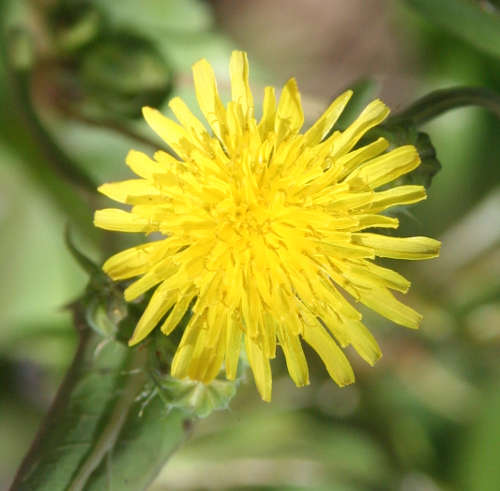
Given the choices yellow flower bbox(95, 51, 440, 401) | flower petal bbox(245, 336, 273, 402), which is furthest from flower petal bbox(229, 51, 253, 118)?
flower petal bbox(245, 336, 273, 402)

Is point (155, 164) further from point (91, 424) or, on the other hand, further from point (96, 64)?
point (96, 64)

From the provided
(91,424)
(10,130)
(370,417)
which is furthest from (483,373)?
(10,130)

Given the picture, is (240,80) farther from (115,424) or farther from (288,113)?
(115,424)

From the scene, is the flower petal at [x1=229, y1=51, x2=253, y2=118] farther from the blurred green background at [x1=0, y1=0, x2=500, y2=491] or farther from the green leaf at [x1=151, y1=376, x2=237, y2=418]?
the blurred green background at [x1=0, y1=0, x2=500, y2=491]

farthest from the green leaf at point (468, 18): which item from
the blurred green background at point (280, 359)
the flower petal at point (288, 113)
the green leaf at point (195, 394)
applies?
the green leaf at point (195, 394)

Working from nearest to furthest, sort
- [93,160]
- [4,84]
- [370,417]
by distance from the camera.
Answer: [4,84]
[93,160]
[370,417]

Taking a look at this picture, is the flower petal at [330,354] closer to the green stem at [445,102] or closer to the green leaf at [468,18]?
the green stem at [445,102]

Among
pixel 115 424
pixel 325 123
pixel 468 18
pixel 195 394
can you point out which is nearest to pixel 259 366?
pixel 195 394
